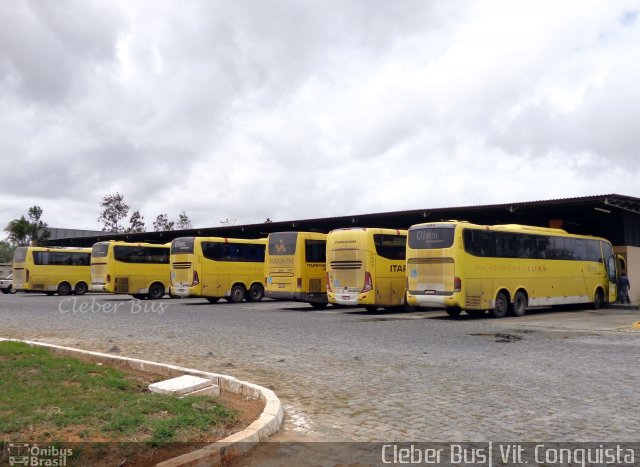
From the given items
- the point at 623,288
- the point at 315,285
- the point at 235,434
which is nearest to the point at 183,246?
the point at 315,285

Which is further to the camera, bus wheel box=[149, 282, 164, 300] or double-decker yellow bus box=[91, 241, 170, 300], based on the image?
bus wheel box=[149, 282, 164, 300]

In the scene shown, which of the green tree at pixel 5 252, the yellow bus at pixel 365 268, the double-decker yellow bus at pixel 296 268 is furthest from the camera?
the green tree at pixel 5 252

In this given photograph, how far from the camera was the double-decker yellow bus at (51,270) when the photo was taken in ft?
118

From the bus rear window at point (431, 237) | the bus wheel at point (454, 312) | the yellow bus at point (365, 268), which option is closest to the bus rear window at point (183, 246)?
the yellow bus at point (365, 268)

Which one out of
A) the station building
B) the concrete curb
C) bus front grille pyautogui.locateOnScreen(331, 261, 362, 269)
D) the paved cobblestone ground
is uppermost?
the station building

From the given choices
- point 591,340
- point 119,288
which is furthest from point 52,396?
point 119,288

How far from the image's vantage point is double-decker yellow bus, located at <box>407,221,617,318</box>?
59.4 feet

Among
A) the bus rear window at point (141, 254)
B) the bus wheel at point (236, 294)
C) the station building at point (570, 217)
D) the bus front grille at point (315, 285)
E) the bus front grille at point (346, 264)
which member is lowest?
the bus wheel at point (236, 294)

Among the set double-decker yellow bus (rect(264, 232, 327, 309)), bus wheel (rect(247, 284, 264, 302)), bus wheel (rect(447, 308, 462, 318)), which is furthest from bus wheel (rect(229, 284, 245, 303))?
bus wheel (rect(447, 308, 462, 318))

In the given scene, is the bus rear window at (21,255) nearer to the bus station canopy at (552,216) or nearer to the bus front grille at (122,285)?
the bus front grille at (122,285)

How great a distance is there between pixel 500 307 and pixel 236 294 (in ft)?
44.5

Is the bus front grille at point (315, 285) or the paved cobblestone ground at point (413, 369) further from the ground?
the bus front grille at point (315, 285)

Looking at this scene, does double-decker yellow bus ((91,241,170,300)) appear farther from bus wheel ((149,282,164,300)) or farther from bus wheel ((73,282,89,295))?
bus wheel ((73,282,89,295))

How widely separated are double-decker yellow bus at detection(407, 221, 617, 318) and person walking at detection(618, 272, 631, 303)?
145 inches
